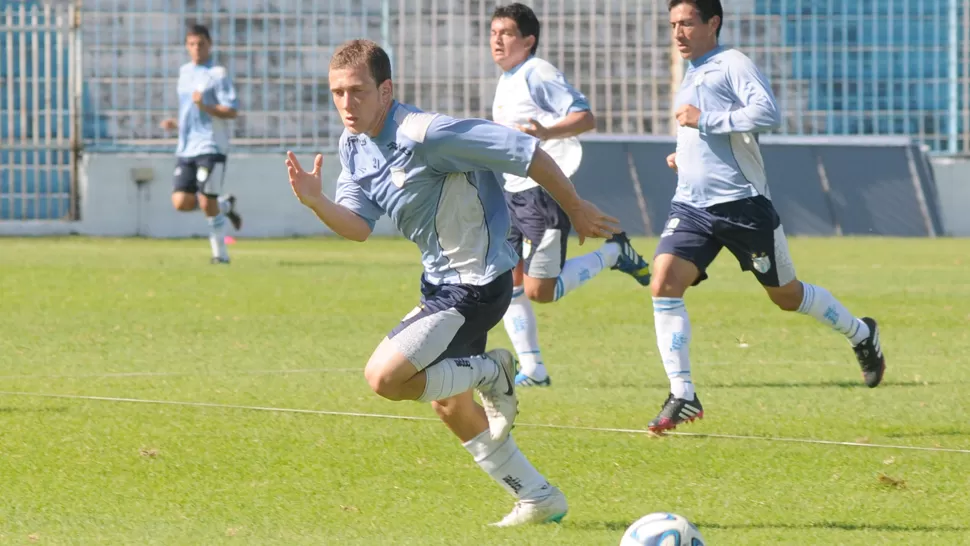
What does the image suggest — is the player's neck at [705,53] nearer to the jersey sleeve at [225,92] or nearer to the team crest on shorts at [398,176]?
the team crest on shorts at [398,176]

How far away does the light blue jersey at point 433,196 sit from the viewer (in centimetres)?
540

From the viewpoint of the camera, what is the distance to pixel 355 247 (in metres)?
19.8

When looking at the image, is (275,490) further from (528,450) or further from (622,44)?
(622,44)

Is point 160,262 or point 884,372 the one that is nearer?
point 884,372

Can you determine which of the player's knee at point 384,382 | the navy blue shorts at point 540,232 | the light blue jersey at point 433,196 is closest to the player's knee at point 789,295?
the navy blue shorts at point 540,232

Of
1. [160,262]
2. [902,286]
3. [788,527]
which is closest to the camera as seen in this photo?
[788,527]

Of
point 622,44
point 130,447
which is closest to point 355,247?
point 622,44

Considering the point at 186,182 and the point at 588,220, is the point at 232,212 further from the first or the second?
the point at 588,220

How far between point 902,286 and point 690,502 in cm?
916

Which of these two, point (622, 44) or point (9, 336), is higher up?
point (622, 44)

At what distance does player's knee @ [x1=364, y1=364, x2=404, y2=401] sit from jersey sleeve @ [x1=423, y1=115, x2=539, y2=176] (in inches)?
27.7

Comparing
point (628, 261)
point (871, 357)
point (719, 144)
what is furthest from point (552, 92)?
point (871, 357)

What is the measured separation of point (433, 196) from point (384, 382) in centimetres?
67

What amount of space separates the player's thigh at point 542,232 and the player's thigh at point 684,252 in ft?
4.92
